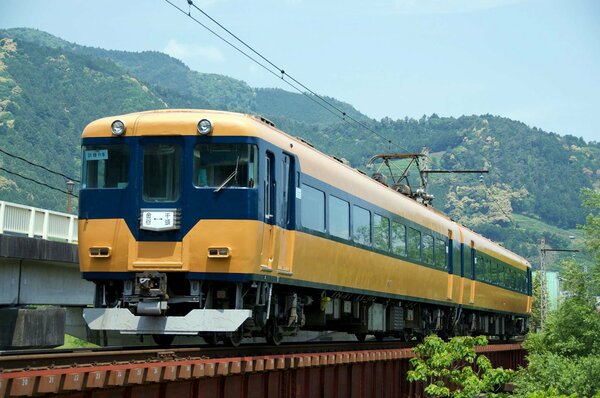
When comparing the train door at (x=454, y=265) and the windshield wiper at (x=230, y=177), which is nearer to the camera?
the windshield wiper at (x=230, y=177)

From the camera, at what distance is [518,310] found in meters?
46.8

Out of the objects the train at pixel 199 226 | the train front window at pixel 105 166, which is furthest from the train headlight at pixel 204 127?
the train front window at pixel 105 166

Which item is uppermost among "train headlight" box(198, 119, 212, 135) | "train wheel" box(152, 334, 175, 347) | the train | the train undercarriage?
"train headlight" box(198, 119, 212, 135)

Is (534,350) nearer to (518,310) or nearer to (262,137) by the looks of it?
(518,310)

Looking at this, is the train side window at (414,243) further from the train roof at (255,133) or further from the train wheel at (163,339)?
the train wheel at (163,339)

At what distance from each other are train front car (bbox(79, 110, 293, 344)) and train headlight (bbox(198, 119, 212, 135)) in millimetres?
15

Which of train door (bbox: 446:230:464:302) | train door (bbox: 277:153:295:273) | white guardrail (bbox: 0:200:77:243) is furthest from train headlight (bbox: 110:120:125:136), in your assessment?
train door (bbox: 446:230:464:302)

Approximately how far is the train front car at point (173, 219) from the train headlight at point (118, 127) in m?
0.02

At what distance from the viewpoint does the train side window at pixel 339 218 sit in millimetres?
18891

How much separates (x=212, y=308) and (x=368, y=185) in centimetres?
797

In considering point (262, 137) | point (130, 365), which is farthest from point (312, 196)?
point (130, 365)

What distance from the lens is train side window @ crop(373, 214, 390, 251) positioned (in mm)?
22125

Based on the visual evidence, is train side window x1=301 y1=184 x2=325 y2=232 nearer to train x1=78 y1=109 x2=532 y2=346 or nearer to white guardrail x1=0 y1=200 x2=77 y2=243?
train x1=78 y1=109 x2=532 y2=346

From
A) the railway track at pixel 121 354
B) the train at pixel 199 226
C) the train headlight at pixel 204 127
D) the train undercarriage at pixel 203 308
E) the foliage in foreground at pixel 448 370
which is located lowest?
the foliage in foreground at pixel 448 370
